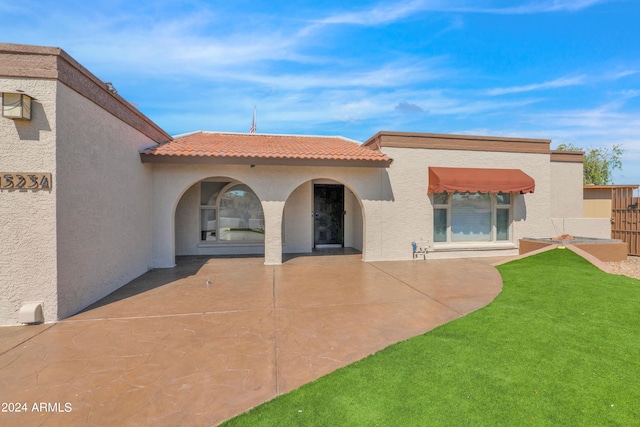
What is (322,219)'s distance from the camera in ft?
57.0

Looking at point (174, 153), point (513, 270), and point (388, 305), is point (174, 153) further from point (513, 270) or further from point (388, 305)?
point (513, 270)

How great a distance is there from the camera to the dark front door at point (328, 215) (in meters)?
17.2

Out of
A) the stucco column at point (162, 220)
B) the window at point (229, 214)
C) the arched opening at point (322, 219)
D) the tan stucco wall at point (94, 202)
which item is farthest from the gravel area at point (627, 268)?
the stucco column at point (162, 220)

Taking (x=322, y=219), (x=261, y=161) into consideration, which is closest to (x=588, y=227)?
(x=322, y=219)

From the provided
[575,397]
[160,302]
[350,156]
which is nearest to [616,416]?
[575,397]

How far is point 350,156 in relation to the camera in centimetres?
1191

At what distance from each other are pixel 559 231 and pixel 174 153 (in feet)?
55.9

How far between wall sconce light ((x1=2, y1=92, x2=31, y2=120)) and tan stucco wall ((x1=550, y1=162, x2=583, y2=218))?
19750mm

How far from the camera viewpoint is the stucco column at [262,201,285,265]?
11961 millimetres

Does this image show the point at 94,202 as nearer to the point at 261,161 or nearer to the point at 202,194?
the point at 261,161

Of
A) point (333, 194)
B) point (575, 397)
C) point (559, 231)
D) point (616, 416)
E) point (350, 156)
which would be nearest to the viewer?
point (616, 416)

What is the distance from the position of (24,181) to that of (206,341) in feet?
15.6

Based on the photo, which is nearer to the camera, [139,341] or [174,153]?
[139,341]

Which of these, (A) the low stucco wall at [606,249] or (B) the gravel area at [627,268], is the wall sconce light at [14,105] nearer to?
(B) the gravel area at [627,268]
